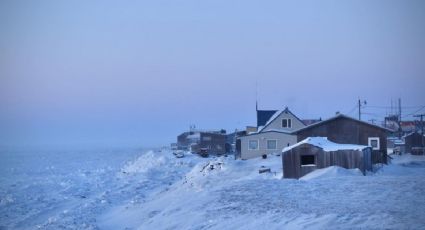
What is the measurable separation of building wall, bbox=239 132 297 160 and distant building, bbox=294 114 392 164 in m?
14.0

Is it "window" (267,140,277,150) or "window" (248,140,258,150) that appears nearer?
"window" (267,140,277,150)

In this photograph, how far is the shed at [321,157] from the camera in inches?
1013

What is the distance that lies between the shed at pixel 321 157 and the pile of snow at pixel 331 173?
0.66m

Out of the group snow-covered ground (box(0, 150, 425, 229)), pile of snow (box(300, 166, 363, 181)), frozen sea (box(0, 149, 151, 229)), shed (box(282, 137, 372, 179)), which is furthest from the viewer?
shed (box(282, 137, 372, 179))

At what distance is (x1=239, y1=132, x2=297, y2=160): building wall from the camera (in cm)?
4922

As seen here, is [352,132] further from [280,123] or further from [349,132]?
[280,123]

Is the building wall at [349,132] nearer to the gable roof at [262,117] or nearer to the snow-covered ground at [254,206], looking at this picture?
the snow-covered ground at [254,206]

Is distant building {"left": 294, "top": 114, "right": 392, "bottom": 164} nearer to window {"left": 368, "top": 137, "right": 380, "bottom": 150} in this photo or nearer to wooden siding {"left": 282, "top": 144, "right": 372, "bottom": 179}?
Answer: window {"left": 368, "top": 137, "right": 380, "bottom": 150}

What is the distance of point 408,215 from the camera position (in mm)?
13594

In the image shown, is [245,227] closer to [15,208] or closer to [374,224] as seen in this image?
[374,224]

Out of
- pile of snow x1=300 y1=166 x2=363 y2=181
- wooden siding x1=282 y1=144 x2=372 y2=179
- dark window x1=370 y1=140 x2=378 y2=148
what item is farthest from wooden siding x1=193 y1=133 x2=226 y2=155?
pile of snow x1=300 y1=166 x2=363 y2=181

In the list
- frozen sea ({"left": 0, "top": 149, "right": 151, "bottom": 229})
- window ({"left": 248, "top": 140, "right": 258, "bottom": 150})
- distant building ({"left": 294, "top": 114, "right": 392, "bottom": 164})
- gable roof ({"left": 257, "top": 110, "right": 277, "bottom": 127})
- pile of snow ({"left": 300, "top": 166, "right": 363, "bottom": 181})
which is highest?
gable roof ({"left": 257, "top": 110, "right": 277, "bottom": 127})

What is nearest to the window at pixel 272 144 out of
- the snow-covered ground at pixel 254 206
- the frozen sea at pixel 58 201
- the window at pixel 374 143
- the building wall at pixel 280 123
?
the building wall at pixel 280 123

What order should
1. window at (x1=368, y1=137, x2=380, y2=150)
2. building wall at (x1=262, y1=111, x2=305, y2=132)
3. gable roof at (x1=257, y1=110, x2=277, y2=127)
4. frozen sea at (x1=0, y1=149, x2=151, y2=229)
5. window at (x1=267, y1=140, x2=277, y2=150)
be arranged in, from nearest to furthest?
frozen sea at (x1=0, y1=149, x2=151, y2=229)
window at (x1=368, y1=137, x2=380, y2=150)
window at (x1=267, y1=140, x2=277, y2=150)
building wall at (x1=262, y1=111, x2=305, y2=132)
gable roof at (x1=257, y1=110, x2=277, y2=127)
